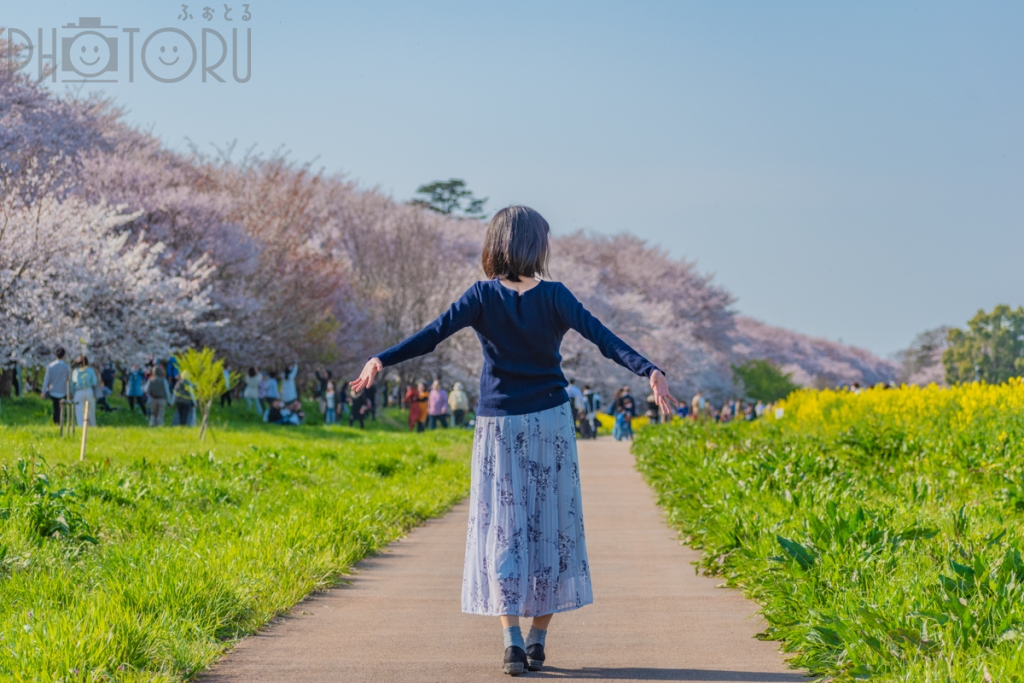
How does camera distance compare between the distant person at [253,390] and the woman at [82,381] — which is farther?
the distant person at [253,390]

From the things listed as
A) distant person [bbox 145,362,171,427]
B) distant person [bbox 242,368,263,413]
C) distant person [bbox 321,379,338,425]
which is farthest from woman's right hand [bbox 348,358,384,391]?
distant person [bbox 242,368,263,413]

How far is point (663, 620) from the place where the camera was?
18.5 feet

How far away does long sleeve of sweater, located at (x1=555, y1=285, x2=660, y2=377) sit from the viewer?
4.58 metres

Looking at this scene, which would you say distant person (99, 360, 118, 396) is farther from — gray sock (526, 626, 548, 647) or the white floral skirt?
gray sock (526, 626, 548, 647)

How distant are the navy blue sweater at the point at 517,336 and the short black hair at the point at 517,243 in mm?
90

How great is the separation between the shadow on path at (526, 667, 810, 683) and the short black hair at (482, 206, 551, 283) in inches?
66.3

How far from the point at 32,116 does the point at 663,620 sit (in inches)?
1149

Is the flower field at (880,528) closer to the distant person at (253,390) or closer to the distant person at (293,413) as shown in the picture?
the distant person at (293,413)

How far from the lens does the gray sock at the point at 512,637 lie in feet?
15.0

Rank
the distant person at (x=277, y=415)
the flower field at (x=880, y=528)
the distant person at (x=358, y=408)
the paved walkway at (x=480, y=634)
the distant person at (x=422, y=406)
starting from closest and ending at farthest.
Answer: the flower field at (x=880, y=528)
the paved walkway at (x=480, y=634)
the distant person at (x=277, y=415)
the distant person at (x=422, y=406)
the distant person at (x=358, y=408)

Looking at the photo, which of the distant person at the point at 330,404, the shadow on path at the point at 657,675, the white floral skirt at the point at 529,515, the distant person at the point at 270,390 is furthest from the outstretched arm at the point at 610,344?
the distant person at the point at 270,390

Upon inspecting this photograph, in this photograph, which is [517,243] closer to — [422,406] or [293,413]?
[293,413]

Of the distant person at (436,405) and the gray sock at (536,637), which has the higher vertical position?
the distant person at (436,405)

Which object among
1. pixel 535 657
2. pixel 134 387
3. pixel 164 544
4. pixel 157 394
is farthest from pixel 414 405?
pixel 535 657
